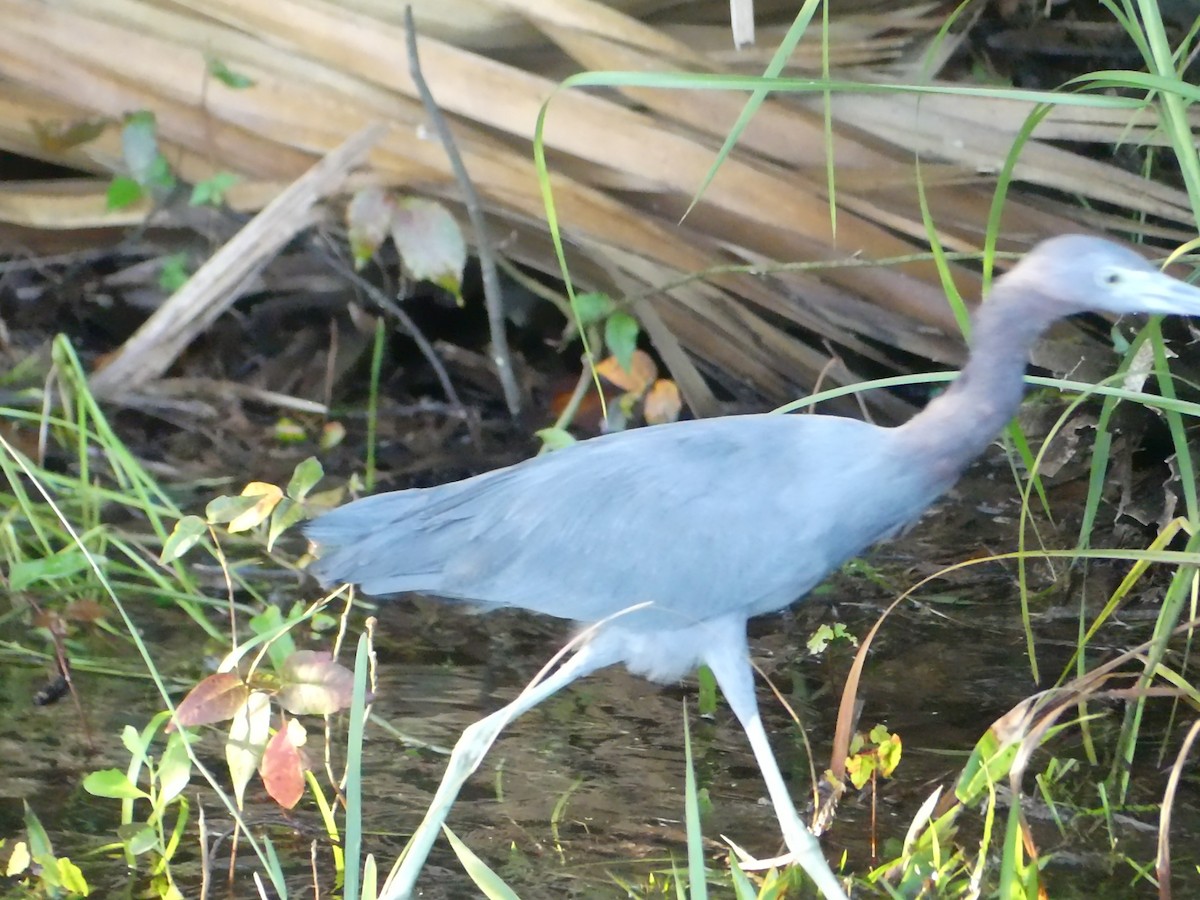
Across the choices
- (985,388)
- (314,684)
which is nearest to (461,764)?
(314,684)

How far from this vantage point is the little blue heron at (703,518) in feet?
5.96

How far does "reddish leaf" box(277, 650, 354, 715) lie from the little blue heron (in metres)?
0.20

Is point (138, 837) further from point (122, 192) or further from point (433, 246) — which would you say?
point (122, 192)

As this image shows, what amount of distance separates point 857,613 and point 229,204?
1.70 metres

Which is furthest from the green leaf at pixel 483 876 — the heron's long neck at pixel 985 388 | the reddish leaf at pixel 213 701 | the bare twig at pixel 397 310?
the bare twig at pixel 397 310

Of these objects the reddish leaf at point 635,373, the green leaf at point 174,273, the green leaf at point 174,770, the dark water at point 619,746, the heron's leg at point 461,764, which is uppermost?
the green leaf at point 174,273

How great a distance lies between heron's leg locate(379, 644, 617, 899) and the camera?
64.3 inches

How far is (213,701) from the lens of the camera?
163cm

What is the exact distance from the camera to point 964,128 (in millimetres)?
2900

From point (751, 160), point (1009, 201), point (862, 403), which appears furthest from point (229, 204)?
point (1009, 201)

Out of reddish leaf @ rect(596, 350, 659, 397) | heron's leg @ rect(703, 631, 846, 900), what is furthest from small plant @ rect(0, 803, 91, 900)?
reddish leaf @ rect(596, 350, 659, 397)

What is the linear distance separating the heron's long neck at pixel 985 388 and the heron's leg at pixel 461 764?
0.57 meters

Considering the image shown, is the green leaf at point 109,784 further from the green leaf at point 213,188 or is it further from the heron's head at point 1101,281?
the green leaf at point 213,188

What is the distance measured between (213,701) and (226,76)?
5.39 feet
